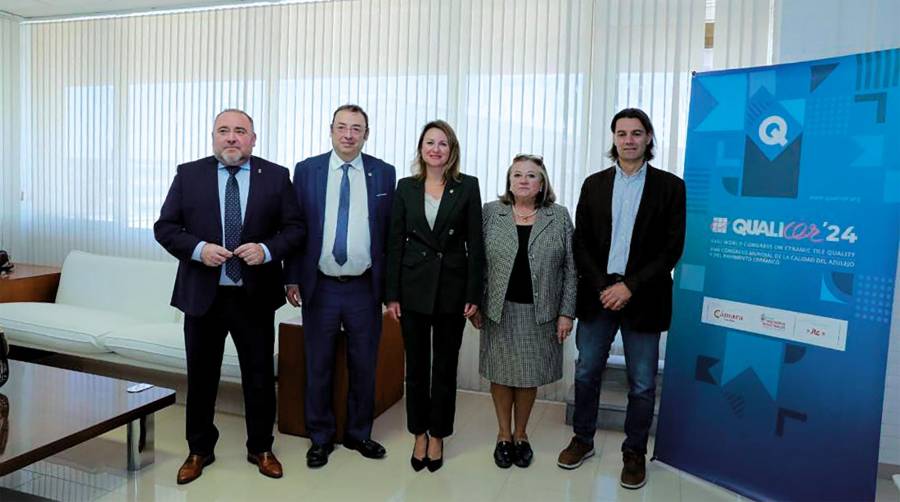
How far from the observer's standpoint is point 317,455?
316 cm

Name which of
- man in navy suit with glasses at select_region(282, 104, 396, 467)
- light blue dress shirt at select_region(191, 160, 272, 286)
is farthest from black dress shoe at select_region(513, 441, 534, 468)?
light blue dress shirt at select_region(191, 160, 272, 286)

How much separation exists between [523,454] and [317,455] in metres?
1.00

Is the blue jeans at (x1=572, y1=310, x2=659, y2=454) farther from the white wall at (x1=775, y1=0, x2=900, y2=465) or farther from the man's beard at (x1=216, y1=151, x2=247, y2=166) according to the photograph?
the man's beard at (x1=216, y1=151, x2=247, y2=166)

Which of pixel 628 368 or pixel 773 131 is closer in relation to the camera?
pixel 773 131

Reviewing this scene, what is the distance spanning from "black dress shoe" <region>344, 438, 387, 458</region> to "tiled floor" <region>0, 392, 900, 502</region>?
0.03m

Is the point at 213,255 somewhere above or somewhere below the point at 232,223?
below

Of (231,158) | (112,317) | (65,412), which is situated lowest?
(65,412)

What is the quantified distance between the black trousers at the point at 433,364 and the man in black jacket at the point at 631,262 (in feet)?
2.04

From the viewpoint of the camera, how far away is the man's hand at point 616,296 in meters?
2.87

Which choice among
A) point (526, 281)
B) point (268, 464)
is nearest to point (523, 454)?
point (526, 281)

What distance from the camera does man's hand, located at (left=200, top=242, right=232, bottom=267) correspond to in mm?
2732

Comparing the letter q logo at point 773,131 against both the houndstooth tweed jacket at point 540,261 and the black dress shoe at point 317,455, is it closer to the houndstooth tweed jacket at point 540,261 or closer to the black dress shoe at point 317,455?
the houndstooth tweed jacket at point 540,261

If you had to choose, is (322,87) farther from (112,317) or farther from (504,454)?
(504,454)

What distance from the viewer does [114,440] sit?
343 centimetres
